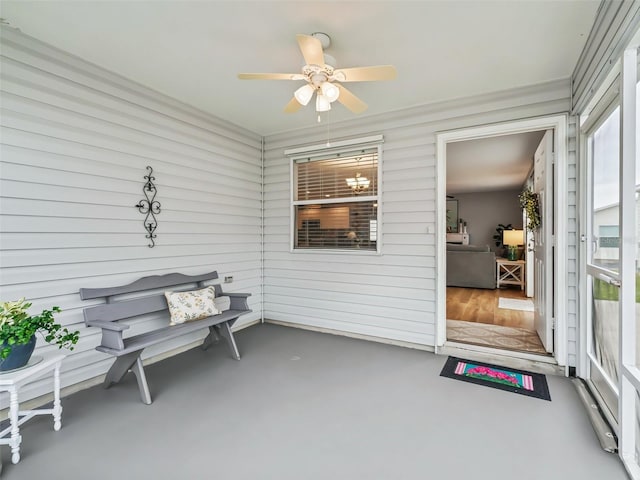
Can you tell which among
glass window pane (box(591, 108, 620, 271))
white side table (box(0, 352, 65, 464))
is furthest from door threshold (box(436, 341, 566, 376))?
white side table (box(0, 352, 65, 464))

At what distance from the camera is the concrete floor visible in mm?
1758

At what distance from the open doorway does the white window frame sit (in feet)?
2.23

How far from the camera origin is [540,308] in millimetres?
3477

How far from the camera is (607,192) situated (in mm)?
2266

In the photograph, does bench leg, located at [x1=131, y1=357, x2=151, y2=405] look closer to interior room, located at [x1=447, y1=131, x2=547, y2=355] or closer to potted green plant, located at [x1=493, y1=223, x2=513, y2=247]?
interior room, located at [x1=447, y1=131, x2=547, y2=355]

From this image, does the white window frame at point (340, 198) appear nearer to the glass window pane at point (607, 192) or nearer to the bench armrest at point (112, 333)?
the glass window pane at point (607, 192)

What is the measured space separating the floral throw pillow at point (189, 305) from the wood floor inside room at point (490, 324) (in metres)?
2.64

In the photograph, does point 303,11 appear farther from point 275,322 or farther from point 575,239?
point 275,322

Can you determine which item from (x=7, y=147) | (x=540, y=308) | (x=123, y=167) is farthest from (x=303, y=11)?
(x=540, y=308)

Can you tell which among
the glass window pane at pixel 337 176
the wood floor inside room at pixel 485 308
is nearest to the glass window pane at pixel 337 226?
the glass window pane at pixel 337 176

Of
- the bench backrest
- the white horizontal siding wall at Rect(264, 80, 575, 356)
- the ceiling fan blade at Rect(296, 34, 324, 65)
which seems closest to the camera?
the ceiling fan blade at Rect(296, 34, 324, 65)

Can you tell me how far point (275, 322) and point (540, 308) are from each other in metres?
3.20

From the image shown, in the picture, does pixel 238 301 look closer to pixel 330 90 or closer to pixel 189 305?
pixel 189 305

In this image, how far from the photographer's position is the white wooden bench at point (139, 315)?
2.42 m
